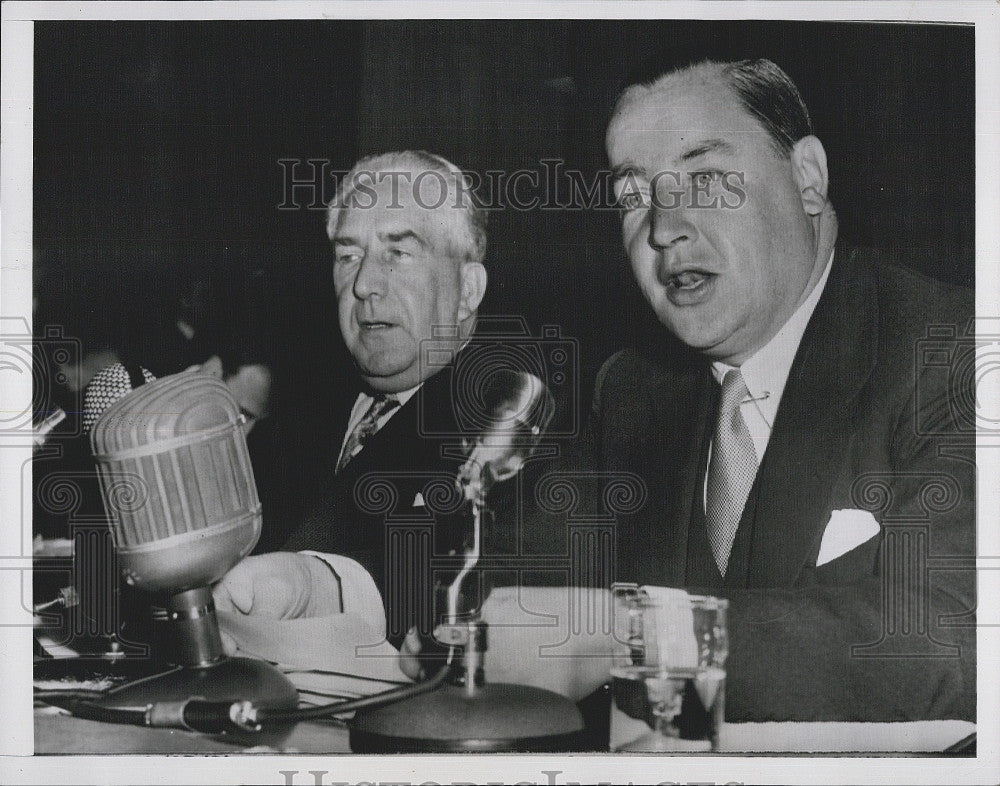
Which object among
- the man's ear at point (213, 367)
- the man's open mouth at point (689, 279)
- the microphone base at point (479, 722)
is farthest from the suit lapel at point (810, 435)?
the man's ear at point (213, 367)

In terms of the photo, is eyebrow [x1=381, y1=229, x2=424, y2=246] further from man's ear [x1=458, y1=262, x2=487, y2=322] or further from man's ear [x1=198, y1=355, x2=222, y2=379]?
man's ear [x1=198, y1=355, x2=222, y2=379]

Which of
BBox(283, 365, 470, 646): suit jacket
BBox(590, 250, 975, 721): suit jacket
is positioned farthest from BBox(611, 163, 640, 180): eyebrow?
BBox(283, 365, 470, 646): suit jacket

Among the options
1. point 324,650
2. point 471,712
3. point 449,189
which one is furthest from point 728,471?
point 324,650

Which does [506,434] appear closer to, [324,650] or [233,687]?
[324,650]

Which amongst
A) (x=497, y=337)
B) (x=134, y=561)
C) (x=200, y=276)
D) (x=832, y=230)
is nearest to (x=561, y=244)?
(x=497, y=337)

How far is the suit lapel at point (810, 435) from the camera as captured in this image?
2.51 m

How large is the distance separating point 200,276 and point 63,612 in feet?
3.20

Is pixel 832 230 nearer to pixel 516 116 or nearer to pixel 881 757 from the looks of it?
pixel 516 116

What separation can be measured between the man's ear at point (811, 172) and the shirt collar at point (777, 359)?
143 millimetres

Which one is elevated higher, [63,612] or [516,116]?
[516,116]

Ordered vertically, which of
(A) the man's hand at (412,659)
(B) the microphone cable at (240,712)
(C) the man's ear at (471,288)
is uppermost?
(C) the man's ear at (471,288)

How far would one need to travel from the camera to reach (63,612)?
2588 mm

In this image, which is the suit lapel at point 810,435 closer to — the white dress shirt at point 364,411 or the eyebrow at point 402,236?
the white dress shirt at point 364,411

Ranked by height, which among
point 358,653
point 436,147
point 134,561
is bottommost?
point 358,653
